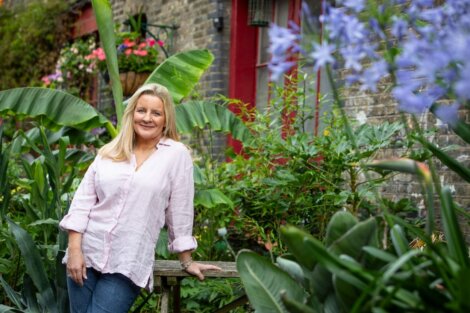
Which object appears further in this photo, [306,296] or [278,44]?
[306,296]

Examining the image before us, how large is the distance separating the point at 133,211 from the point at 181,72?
3.68 m

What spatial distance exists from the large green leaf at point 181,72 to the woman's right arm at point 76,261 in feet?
11.2

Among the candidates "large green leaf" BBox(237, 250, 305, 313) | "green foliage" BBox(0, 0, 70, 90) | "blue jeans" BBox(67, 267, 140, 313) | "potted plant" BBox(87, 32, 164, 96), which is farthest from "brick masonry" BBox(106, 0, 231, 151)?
"large green leaf" BBox(237, 250, 305, 313)

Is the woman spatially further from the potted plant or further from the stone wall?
the potted plant

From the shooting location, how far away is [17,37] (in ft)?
47.5

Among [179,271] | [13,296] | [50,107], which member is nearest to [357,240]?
[179,271]

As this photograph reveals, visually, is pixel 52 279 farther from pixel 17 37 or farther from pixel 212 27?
pixel 17 37

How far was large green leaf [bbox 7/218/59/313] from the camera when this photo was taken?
15.4 feet

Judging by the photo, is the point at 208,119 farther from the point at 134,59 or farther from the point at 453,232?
the point at 453,232

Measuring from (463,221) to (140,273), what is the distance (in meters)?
2.93

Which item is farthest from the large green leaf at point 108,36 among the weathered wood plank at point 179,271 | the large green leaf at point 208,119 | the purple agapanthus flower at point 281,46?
the purple agapanthus flower at point 281,46

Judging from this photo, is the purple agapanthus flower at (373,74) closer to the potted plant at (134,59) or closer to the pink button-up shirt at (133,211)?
the pink button-up shirt at (133,211)

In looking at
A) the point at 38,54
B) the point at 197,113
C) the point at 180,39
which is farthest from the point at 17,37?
the point at 197,113

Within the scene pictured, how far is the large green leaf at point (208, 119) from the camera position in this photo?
6.86m
